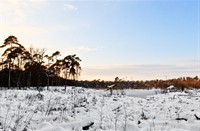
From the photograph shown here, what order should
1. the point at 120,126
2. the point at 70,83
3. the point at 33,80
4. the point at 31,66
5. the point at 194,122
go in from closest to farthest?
the point at 120,126 → the point at 194,122 → the point at 31,66 → the point at 33,80 → the point at 70,83

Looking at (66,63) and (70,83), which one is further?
(70,83)

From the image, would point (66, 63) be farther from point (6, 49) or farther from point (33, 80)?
point (6, 49)

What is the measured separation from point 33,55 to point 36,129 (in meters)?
53.0

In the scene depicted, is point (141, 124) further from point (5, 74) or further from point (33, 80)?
point (33, 80)

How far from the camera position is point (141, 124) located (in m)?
8.97

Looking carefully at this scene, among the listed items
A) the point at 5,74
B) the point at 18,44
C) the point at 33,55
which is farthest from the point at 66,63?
the point at 18,44

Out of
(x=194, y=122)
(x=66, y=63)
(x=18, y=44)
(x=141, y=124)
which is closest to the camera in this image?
(x=141, y=124)

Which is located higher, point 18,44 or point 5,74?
point 18,44

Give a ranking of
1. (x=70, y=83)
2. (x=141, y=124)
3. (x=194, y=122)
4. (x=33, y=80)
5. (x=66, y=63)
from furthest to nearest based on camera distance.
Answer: (x=70, y=83) < (x=33, y=80) < (x=66, y=63) < (x=194, y=122) < (x=141, y=124)

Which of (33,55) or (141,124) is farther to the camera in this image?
(33,55)

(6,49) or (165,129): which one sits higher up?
(6,49)

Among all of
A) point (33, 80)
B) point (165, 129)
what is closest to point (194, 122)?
point (165, 129)

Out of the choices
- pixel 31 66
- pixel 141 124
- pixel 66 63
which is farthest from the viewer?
pixel 66 63

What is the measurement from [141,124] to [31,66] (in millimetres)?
51030
